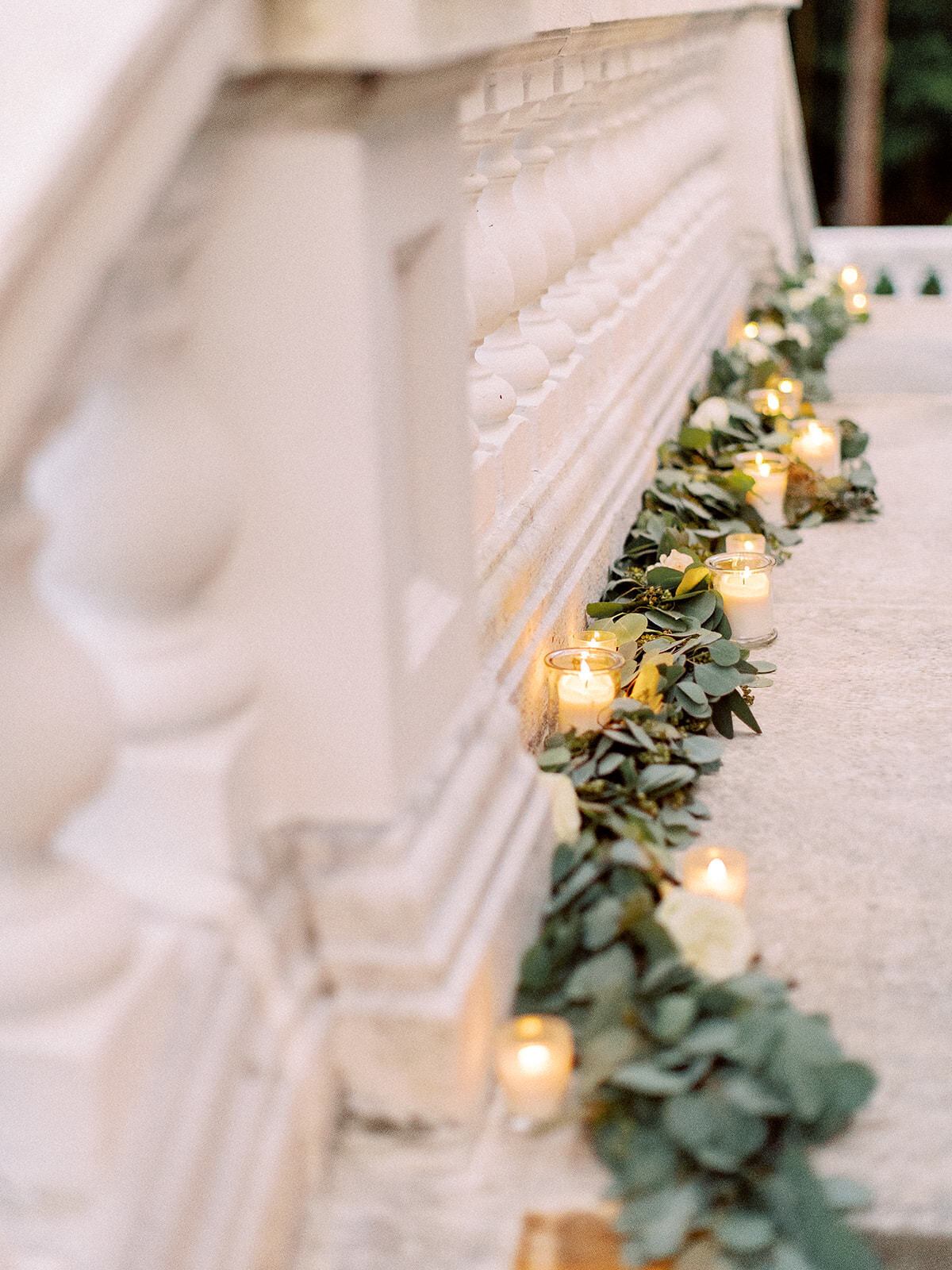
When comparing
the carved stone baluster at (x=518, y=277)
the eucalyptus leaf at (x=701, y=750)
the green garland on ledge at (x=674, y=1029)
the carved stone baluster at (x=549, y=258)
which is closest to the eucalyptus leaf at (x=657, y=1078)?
the green garland on ledge at (x=674, y=1029)

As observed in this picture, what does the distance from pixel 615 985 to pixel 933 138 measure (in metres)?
20.0

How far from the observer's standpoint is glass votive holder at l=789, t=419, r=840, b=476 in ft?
13.3

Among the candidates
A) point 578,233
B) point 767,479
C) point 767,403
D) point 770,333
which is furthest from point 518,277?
point 770,333

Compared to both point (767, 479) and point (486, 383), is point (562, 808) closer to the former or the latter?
point (486, 383)

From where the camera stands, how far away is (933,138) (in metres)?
19.4

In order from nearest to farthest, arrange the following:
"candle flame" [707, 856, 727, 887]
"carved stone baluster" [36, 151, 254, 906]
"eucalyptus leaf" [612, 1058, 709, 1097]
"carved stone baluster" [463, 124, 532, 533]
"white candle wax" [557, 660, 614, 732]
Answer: "carved stone baluster" [36, 151, 254, 906], "eucalyptus leaf" [612, 1058, 709, 1097], "candle flame" [707, 856, 727, 887], "carved stone baluster" [463, 124, 532, 533], "white candle wax" [557, 660, 614, 732]

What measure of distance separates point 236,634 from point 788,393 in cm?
353

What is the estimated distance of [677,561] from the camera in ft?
10.2

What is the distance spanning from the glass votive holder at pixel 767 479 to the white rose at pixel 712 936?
214 centimetres

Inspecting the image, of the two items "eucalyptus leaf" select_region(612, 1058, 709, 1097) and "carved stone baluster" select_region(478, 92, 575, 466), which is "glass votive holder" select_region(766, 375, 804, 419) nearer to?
"carved stone baluster" select_region(478, 92, 575, 466)

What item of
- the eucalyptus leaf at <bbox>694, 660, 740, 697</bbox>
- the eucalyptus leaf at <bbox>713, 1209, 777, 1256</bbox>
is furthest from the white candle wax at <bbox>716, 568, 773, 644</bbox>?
the eucalyptus leaf at <bbox>713, 1209, 777, 1256</bbox>

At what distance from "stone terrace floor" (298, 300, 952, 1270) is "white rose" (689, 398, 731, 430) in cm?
46

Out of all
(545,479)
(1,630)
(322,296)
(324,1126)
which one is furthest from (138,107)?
(545,479)

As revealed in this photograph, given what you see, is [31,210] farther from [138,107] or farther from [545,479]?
[545,479]
